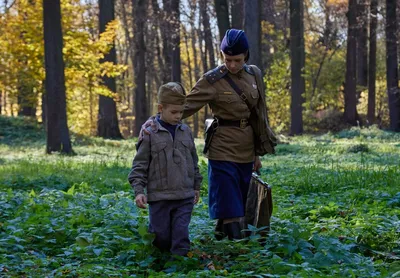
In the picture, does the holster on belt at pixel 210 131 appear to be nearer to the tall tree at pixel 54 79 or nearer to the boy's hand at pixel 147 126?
the boy's hand at pixel 147 126

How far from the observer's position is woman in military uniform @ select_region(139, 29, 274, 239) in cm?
602

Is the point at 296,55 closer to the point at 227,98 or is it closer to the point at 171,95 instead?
the point at 227,98

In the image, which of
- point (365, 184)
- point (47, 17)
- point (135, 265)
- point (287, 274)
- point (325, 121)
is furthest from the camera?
point (325, 121)

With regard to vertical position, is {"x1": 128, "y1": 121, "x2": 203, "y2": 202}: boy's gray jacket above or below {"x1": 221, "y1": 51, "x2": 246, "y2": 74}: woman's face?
below

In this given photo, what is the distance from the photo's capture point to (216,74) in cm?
612

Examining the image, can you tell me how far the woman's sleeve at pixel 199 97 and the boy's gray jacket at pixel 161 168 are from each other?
1.59 feet

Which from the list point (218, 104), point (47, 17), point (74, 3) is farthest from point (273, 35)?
point (218, 104)

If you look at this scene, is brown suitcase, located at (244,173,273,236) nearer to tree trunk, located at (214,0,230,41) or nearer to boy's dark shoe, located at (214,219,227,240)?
boy's dark shoe, located at (214,219,227,240)

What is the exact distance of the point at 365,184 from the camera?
9.90 meters

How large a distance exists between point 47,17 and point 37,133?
1137 centimetres

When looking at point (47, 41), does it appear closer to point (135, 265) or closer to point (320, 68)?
point (135, 265)

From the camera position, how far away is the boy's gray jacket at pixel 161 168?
5586 millimetres

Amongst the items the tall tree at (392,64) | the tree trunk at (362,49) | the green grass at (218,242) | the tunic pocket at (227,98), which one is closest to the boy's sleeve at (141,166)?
the green grass at (218,242)

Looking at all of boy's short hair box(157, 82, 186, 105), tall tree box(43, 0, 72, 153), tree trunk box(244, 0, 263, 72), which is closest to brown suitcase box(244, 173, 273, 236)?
boy's short hair box(157, 82, 186, 105)
